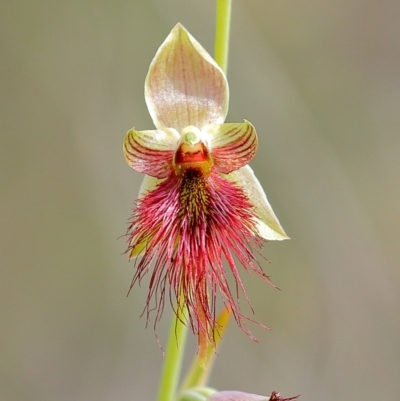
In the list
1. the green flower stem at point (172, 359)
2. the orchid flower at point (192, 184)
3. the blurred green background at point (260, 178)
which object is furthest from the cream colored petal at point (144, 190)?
the blurred green background at point (260, 178)

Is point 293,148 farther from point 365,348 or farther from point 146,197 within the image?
point 146,197

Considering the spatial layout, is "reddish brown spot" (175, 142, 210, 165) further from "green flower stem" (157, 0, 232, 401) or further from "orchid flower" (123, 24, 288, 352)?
"green flower stem" (157, 0, 232, 401)

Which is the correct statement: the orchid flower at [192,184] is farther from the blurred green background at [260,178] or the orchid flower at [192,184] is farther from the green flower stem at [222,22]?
the blurred green background at [260,178]

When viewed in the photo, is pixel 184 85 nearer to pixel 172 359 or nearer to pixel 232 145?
pixel 232 145

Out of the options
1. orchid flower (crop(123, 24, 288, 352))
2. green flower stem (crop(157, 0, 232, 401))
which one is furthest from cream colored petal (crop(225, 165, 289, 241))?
green flower stem (crop(157, 0, 232, 401))

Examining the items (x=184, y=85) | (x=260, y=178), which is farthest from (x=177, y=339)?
(x=260, y=178)

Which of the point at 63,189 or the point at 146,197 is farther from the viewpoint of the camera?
the point at 63,189

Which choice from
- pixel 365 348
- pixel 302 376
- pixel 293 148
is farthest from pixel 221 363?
pixel 293 148

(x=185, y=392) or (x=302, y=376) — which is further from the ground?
(x=302, y=376)
